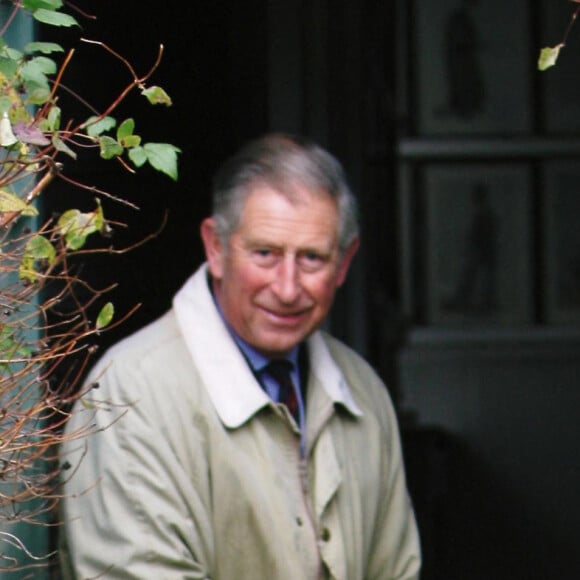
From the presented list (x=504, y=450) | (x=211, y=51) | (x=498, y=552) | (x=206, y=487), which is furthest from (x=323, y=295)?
(x=504, y=450)

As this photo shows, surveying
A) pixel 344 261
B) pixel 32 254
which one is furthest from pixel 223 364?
pixel 32 254

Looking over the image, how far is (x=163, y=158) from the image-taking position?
2854 mm

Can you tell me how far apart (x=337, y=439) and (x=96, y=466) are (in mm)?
614

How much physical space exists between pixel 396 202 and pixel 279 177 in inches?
204

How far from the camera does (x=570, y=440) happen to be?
8.77 meters

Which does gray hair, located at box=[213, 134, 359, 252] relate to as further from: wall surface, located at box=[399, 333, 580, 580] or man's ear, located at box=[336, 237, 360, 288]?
wall surface, located at box=[399, 333, 580, 580]

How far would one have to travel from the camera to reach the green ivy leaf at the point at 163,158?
2840 mm

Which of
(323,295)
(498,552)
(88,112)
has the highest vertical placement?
(88,112)

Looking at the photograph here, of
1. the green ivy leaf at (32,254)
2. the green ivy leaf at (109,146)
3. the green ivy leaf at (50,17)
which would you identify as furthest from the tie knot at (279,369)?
the green ivy leaf at (50,17)

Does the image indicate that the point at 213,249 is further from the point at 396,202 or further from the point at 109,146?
the point at 396,202

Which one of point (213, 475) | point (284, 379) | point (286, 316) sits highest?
point (286, 316)

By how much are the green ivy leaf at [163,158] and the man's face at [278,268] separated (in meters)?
1.10

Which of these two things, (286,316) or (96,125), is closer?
(96,125)

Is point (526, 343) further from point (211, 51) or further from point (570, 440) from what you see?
point (211, 51)
